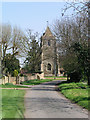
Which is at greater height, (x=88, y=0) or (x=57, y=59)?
(x=88, y=0)

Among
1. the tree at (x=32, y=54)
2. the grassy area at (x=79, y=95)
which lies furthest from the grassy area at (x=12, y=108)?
the tree at (x=32, y=54)

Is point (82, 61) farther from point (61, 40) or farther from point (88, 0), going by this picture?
point (61, 40)

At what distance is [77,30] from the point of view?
78.3ft

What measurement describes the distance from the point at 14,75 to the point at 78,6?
29.0 metres

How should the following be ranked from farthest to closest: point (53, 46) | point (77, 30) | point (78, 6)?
1. point (53, 46)
2. point (77, 30)
3. point (78, 6)

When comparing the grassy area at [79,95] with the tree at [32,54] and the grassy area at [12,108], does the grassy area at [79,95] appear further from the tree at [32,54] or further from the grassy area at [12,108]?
the tree at [32,54]

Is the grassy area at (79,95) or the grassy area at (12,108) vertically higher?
the grassy area at (12,108)

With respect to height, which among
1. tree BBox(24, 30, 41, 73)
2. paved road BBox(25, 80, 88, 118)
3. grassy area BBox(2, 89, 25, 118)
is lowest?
paved road BBox(25, 80, 88, 118)

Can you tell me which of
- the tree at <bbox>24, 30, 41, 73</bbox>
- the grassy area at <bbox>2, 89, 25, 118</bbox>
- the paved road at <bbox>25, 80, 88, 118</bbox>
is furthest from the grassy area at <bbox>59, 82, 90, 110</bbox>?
the tree at <bbox>24, 30, 41, 73</bbox>

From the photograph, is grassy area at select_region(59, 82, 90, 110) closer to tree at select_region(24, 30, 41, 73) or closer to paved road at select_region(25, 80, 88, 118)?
paved road at select_region(25, 80, 88, 118)

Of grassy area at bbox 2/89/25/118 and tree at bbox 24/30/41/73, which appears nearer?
grassy area at bbox 2/89/25/118

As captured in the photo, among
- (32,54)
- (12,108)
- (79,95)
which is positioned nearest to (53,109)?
(12,108)

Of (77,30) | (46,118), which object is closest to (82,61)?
(46,118)

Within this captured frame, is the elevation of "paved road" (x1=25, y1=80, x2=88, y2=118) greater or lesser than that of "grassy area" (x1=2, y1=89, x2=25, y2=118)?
lesser
